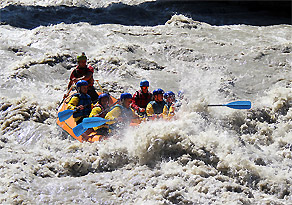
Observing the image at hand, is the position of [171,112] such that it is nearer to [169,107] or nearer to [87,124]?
[169,107]

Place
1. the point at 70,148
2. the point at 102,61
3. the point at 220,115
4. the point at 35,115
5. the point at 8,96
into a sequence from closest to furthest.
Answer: the point at 70,148 → the point at 220,115 → the point at 35,115 → the point at 8,96 → the point at 102,61

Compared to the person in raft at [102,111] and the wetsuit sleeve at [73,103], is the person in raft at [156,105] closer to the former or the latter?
the person in raft at [102,111]

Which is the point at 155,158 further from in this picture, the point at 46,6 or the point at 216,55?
the point at 46,6

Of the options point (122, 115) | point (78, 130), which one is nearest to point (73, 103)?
point (78, 130)

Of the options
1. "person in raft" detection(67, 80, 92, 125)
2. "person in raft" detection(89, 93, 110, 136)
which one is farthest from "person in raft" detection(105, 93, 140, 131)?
"person in raft" detection(67, 80, 92, 125)

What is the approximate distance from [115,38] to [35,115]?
4.25 metres

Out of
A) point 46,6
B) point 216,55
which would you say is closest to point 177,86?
point 216,55

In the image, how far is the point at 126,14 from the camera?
12.8 meters

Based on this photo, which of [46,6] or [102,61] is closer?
[102,61]

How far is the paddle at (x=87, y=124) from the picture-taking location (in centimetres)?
479

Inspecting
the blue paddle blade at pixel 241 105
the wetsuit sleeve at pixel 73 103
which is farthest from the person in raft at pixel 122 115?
the blue paddle blade at pixel 241 105

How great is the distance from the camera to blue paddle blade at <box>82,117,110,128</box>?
15.7 ft

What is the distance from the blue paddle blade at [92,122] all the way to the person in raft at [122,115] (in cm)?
22

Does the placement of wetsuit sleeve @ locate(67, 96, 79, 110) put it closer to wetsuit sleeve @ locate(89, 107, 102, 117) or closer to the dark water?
wetsuit sleeve @ locate(89, 107, 102, 117)
